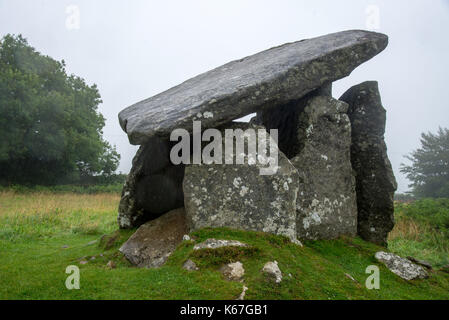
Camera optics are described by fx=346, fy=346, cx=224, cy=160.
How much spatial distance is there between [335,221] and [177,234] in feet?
10.8

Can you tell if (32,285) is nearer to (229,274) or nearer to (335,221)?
(229,274)

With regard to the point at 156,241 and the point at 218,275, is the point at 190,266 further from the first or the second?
the point at 156,241

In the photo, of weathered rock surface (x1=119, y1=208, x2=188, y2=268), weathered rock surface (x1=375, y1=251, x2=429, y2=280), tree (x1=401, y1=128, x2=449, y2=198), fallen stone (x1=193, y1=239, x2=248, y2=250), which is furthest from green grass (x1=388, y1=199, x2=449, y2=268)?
tree (x1=401, y1=128, x2=449, y2=198)

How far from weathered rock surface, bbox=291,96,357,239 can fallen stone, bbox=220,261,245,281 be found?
7.96ft

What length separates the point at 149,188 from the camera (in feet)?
27.1

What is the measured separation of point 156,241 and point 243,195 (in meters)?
2.11

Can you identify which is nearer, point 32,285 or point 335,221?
point 32,285

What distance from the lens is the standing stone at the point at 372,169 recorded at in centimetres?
795

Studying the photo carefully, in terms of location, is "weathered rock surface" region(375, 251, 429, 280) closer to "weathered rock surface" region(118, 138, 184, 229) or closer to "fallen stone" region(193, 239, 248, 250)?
"fallen stone" region(193, 239, 248, 250)

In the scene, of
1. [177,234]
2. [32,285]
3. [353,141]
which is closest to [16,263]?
[32,285]

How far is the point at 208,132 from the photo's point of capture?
6.48m

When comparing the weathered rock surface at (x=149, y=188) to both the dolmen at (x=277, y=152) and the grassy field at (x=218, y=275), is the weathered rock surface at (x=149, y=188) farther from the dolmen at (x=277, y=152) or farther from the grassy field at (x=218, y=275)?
the grassy field at (x=218, y=275)

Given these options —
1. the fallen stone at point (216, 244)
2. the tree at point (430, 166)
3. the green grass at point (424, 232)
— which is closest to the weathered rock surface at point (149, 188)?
the fallen stone at point (216, 244)

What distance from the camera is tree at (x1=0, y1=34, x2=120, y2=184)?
2297 cm
